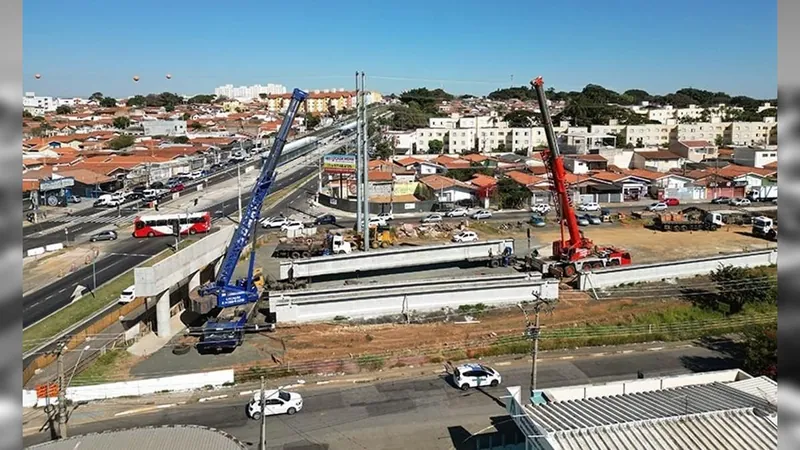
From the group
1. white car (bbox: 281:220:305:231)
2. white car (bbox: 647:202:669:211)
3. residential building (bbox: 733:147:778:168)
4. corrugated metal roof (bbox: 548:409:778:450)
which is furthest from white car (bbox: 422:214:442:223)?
residential building (bbox: 733:147:778:168)

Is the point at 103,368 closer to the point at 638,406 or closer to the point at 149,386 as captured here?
the point at 149,386

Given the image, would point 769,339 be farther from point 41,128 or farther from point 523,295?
point 41,128

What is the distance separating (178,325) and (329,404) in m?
4.15

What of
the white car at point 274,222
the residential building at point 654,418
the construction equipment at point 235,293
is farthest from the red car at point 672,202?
the residential building at point 654,418

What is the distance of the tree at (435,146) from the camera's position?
36.4 meters

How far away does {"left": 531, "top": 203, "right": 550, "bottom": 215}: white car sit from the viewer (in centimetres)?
2105

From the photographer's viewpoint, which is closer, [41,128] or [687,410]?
[687,410]

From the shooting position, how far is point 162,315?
9930mm

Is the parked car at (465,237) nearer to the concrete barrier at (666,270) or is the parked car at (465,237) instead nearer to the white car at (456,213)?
the white car at (456,213)

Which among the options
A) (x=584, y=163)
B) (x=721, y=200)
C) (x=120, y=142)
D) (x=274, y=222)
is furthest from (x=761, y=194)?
(x=120, y=142)

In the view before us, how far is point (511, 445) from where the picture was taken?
22.1 ft

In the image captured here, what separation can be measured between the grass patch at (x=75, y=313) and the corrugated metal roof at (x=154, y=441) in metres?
3.91

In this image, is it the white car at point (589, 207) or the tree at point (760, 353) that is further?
the white car at point (589, 207)

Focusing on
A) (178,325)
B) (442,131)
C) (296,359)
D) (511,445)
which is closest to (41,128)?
(442,131)
